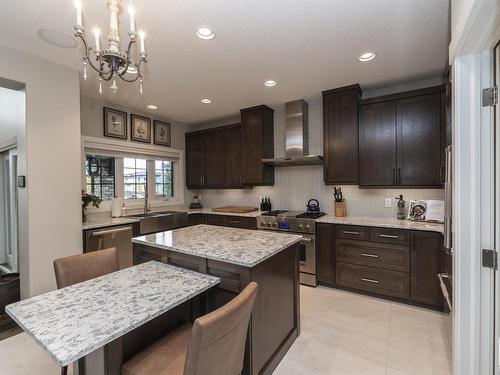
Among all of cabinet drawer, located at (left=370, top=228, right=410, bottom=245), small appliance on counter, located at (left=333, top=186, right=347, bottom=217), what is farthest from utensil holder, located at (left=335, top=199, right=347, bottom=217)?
cabinet drawer, located at (left=370, top=228, right=410, bottom=245)

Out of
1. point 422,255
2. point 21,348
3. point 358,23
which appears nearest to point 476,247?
point 422,255

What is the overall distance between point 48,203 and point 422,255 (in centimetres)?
393

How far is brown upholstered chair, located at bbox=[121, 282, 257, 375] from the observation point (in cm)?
90

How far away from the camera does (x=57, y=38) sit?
2.11 meters

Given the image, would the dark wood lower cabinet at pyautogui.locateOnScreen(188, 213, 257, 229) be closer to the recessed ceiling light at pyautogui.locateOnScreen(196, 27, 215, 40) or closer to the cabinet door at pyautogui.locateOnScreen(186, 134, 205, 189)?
the cabinet door at pyautogui.locateOnScreen(186, 134, 205, 189)

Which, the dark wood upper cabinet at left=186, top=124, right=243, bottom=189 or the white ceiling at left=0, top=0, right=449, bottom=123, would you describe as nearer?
the white ceiling at left=0, top=0, right=449, bottom=123

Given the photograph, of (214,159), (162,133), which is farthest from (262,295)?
(162,133)

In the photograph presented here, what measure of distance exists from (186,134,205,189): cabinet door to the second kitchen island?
2740 mm

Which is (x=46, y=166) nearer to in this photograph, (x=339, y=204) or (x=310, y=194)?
(x=310, y=194)

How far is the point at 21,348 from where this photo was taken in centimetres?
212

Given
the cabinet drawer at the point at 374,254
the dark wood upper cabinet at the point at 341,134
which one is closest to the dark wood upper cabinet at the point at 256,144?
the dark wood upper cabinet at the point at 341,134

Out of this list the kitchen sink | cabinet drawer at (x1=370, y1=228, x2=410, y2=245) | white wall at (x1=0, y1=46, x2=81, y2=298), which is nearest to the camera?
white wall at (x1=0, y1=46, x2=81, y2=298)

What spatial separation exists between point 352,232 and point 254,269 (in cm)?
193

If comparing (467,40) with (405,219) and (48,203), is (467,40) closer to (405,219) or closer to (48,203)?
(405,219)
